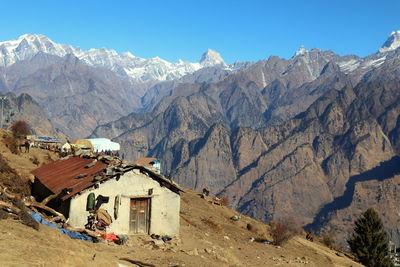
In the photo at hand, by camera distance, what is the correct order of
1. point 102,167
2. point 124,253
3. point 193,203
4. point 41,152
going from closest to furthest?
1. point 124,253
2. point 102,167
3. point 193,203
4. point 41,152

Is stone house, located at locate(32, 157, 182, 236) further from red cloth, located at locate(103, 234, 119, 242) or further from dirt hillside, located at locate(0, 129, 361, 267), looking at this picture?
dirt hillside, located at locate(0, 129, 361, 267)

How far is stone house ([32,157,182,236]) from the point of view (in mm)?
26422

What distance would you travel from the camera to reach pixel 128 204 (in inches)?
1098

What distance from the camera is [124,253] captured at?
2292cm

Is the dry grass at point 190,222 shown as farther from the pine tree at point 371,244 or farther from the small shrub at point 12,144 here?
the pine tree at point 371,244

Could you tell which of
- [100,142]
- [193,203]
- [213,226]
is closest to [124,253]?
[213,226]

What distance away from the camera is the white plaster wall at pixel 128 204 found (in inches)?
1033

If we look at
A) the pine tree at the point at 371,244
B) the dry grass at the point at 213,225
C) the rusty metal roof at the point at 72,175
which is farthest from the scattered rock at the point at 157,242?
the pine tree at the point at 371,244

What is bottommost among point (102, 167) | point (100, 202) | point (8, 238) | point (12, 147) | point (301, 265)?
point (301, 265)

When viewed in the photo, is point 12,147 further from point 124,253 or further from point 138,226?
point 124,253

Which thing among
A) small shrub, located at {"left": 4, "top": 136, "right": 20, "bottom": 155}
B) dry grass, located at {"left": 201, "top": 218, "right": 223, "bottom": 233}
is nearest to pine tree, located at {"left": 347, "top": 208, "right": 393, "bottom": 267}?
dry grass, located at {"left": 201, "top": 218, "right": 223, "bottom": 233}

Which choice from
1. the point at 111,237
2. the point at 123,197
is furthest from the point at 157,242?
the point at 123,197

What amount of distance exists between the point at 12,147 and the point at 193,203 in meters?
22.3

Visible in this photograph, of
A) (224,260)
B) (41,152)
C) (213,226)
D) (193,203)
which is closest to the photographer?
(224,260)
